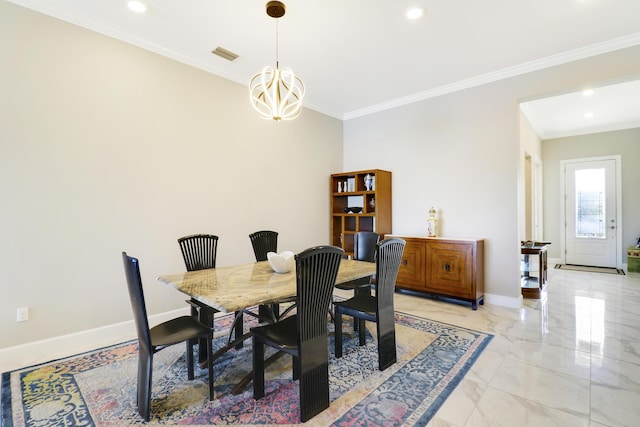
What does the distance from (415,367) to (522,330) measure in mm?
1487

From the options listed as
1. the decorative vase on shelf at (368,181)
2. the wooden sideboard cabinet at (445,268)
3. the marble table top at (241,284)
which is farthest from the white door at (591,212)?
the marble table top at (241,284)

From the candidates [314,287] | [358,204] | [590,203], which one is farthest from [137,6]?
[590,203]

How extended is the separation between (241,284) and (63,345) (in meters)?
1.91

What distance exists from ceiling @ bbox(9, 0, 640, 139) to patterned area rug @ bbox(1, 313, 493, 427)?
2.93 meters

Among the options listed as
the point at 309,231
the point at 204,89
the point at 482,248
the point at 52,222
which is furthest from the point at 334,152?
the point at 52,222

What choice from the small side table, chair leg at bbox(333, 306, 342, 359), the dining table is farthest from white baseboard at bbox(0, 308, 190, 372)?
the small side table

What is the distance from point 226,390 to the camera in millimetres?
2053

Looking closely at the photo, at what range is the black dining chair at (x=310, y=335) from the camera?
1.71 m

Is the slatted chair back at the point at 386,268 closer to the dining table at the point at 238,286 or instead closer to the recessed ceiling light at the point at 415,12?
the dining table at the point at 238,286

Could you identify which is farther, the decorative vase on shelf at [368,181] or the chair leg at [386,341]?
the decorative vase on shelf at [368,181]

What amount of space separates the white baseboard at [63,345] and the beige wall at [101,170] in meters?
0.07

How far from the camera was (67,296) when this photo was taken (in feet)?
8.84

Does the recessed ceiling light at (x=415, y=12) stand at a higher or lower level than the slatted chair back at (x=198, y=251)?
higher

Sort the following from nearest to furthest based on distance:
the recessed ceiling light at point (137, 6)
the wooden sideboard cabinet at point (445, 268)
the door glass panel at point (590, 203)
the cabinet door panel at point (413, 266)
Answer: the recessed ceiling light at point (137, 6) → the wooden sideboard cabinet at point (445, 268) → the cabinet door panel at point (413, 266) → the door glass panel at point (590, 203)
